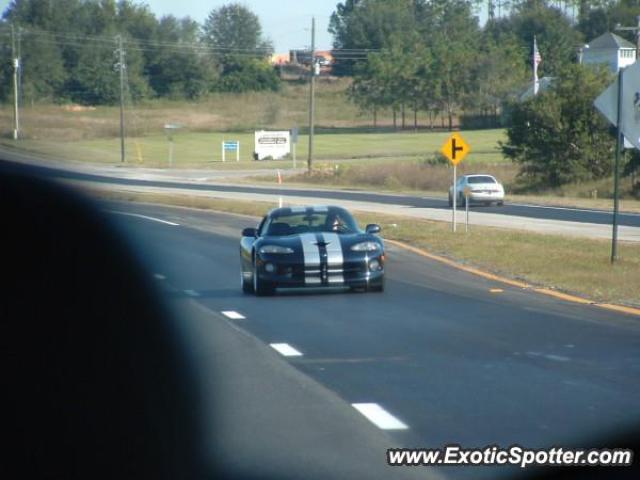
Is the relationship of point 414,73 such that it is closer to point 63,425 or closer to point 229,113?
point 229,113

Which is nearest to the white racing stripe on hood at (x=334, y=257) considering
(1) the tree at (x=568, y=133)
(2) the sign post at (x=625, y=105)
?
(2) the sign post at (x=625, y=105)

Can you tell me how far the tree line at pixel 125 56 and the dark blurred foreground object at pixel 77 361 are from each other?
30.8 metres

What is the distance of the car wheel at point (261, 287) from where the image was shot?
17.2 metres

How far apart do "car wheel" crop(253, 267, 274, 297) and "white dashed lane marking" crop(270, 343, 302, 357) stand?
4799 mm

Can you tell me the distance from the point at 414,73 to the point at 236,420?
370ft

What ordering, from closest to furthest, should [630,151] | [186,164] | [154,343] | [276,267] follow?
[154,343]
[276,267]
[630,151]
[186,164]

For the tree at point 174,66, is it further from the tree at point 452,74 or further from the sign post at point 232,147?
the sign post at point 232,147

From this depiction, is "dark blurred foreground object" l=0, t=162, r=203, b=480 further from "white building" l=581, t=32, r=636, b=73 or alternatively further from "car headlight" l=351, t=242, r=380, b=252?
"white building" l=581, t=32, r=636, b=73

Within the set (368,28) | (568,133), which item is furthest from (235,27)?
(568,133)

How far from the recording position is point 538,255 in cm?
2256

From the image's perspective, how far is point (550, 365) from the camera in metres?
10.8

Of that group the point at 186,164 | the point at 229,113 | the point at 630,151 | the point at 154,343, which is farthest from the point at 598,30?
the point at 154,343

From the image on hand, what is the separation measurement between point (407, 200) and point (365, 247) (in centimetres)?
3177

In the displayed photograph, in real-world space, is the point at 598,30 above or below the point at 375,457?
above
